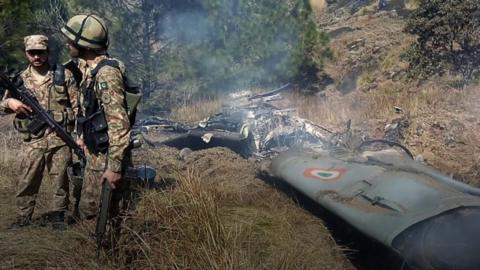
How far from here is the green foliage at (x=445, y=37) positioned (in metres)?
11.2

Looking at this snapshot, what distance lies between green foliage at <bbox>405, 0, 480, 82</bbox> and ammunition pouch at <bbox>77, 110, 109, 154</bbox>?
10.2 metres

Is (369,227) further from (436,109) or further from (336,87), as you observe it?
(336,87)

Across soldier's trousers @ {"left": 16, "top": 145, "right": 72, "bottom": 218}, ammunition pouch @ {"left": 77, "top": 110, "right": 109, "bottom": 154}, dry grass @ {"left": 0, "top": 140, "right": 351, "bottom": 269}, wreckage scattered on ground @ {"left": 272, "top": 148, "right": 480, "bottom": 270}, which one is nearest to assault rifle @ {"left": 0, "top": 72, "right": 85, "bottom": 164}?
soldier's trousers @ {"left": 16, "top": 145, "right": 72, "bottom": 218}

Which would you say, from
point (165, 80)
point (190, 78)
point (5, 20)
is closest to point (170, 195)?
point (5, 20)

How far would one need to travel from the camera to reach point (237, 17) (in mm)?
13484

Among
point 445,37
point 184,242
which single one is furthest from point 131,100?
point 445,37

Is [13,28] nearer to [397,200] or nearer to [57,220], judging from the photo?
[57,220]

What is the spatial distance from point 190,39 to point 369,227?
1053cm

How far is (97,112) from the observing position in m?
3.08

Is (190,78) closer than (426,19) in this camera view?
No

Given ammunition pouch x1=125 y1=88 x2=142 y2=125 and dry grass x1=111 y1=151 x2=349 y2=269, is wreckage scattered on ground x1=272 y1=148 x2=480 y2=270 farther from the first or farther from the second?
ammunition pouch x1=125 y1=88 x2=142 y2=125

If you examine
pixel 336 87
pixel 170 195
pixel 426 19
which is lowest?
pixel 336 87

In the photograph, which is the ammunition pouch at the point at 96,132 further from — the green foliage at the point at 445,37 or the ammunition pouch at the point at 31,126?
the green foliage at the point at 445,37

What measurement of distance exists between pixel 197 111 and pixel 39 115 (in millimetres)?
8888
